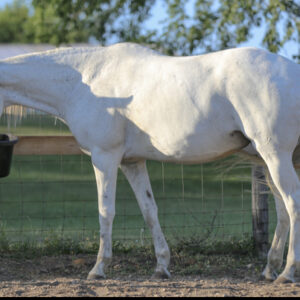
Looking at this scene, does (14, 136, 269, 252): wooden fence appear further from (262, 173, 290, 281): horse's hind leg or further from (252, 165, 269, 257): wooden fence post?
(262, 173, 290, 281): horse's hind leg

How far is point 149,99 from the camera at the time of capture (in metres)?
4.68

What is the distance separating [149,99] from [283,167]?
4.03ft

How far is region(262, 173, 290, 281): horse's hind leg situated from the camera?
16.3 ft

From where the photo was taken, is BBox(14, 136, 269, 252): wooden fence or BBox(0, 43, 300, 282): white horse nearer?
BBox(0, 43, 300, 282): white horse

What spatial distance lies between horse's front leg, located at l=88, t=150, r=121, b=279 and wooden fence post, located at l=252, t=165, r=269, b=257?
5.77 feet

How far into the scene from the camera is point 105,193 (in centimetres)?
496

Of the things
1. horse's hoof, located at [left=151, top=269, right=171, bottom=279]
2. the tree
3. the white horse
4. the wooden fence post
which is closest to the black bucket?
the white horse

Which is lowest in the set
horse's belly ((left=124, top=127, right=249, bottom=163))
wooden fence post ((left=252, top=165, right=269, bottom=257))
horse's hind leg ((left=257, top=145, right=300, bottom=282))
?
wooden fence post ((left=252, top=165, right=269, bottom=257))

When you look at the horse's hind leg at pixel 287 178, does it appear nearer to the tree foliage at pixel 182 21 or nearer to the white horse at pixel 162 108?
the white horse at pixel 162 108

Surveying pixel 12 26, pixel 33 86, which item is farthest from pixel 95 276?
pixel 12 26

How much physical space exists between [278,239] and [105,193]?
161cm

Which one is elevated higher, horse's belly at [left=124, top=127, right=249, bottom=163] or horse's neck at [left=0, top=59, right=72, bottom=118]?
horse's neck at [left=0, top=59, right=72, bottom=118]

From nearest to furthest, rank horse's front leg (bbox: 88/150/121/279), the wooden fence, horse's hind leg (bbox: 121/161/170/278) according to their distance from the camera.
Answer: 1. horse's front leg (bbox: 88/150/121/279)
2. horse's hind leg (bbox: 121/161/170/278)
3. the wooden fence

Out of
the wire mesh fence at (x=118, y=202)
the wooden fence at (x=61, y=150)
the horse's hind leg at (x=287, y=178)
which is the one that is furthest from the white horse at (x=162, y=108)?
the wire mesh fence at (x=118, y=202)
